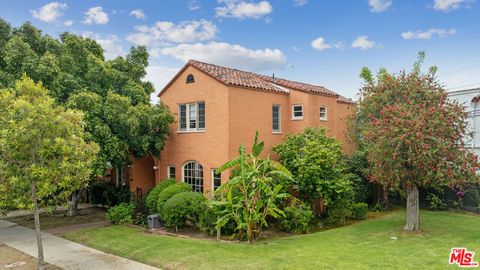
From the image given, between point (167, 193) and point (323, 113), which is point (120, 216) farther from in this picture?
point (323, 113)

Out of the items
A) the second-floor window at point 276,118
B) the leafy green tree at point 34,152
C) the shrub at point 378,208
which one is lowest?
the shrub at point 378,208

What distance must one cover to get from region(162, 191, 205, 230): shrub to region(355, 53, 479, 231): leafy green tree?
771 centimetres

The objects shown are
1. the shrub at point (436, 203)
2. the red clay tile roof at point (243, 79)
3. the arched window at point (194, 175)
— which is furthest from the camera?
the shrub at point (436, 203)

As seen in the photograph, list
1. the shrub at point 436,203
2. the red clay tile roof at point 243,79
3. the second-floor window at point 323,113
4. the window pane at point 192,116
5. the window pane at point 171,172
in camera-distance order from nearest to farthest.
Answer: the red clay tile roof at point 243,79 → the window pane at point 192,116 → the shrub at point 436,203 → the window pane at point 171,172 → the second-floor window at point 323,113

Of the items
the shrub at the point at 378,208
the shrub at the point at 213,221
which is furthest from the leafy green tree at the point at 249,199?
the shrub at the point at 378,208

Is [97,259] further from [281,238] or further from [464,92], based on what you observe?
[464,92]

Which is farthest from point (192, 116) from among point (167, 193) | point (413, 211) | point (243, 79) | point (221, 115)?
point (413, 211)

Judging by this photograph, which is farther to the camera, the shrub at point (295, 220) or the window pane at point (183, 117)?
the window pane at point (183, 117)

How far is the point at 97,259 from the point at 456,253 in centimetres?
1171

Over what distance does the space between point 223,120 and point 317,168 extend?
5.17 m

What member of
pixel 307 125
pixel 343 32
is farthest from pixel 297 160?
pixel 343 32

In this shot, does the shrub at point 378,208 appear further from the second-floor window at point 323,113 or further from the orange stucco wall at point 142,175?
the orange stucco wall at point 142,175

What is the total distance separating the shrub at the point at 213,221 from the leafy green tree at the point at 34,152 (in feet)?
18.6

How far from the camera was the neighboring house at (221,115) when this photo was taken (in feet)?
56.4
